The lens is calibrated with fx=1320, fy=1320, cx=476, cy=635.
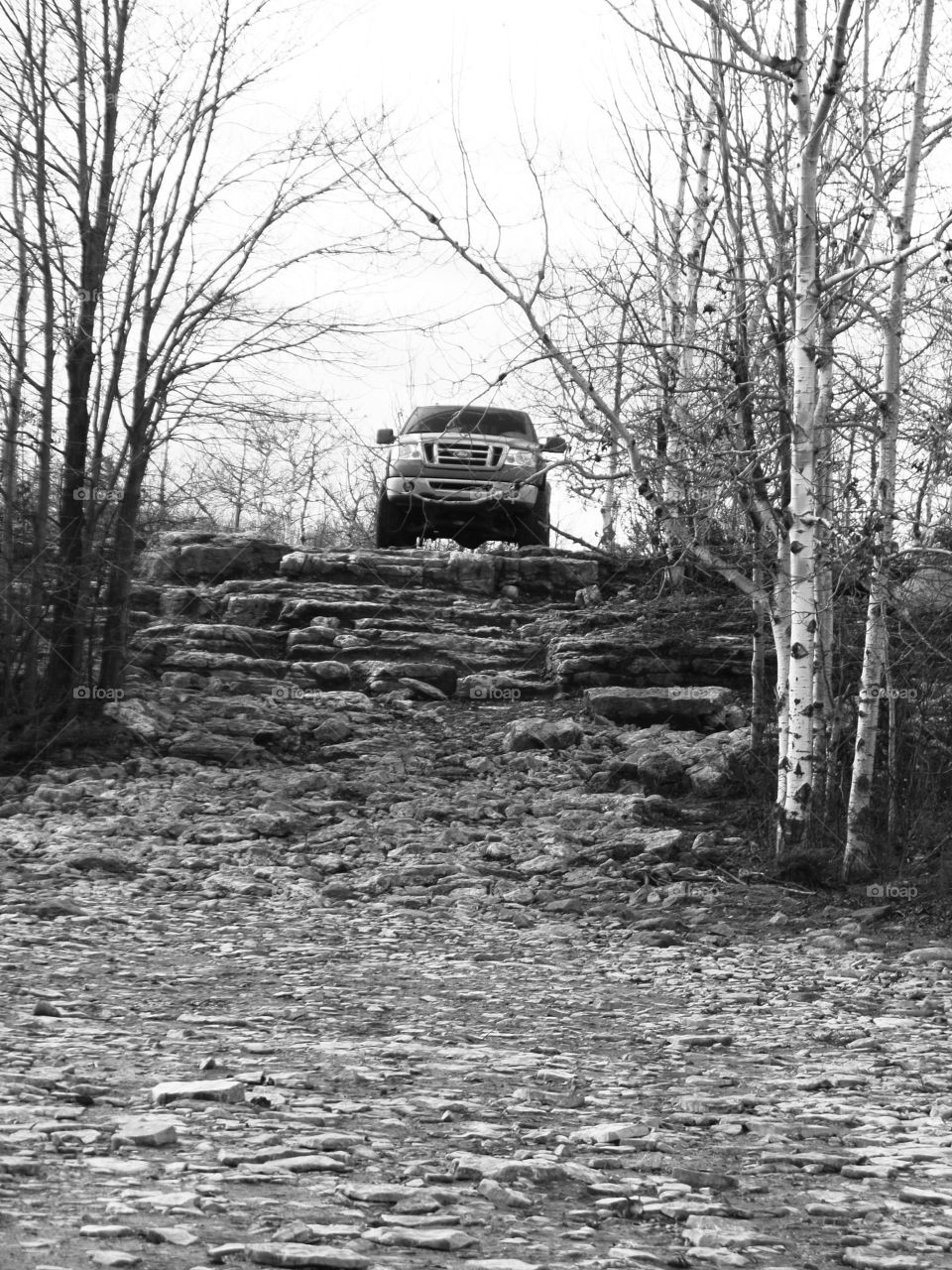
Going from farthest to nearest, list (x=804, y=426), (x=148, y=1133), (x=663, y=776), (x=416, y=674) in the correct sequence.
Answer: (x=416, y=674), (x=663, y=776), (x=804, y=426), (x=148, y=1133)

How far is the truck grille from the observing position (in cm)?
1852

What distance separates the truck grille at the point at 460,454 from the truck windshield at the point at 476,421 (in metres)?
0.25

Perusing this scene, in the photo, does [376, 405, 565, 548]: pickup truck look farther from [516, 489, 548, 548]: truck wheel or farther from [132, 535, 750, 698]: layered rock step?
[132, 535, 750, 698]: layered rock step

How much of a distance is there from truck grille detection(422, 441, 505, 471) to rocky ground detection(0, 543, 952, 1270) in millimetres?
4117

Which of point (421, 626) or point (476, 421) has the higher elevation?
point (476, 421)

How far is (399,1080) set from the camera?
4.82m

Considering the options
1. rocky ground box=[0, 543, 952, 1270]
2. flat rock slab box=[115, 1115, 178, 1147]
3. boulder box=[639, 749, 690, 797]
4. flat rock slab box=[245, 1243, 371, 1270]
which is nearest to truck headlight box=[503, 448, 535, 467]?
rocky ground box=[0, 543, 952, 1270]

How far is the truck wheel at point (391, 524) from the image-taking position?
67.2 ft

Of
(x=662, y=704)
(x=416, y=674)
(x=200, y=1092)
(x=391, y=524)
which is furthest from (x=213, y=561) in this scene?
(x=200, y=1092)

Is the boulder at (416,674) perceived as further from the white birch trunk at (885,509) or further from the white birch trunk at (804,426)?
the white birch trunk at (885,509)

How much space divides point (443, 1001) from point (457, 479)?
42.1 feet

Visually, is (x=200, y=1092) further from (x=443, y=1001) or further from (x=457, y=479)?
(x=457, y=479)

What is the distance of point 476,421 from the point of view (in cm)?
1911

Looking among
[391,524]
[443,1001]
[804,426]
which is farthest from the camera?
[391,524]
